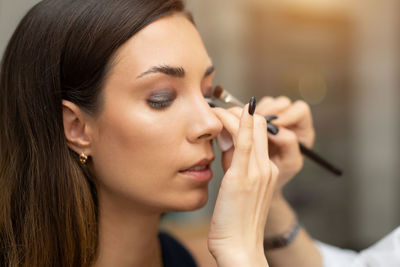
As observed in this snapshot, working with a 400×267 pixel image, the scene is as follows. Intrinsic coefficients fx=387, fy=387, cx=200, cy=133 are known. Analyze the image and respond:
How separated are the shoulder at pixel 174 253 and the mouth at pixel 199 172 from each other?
0.34 metres

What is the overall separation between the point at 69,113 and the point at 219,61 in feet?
5.12

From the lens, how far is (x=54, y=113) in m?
0.77

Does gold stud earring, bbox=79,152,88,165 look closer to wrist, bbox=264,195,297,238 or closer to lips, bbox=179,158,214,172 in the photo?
lips, bbox=179,158,214,172

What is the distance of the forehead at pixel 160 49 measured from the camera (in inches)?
29.1

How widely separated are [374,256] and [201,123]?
488 mm

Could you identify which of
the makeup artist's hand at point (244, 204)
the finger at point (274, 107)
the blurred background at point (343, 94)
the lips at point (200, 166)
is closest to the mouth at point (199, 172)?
the lips at point (200, 166)

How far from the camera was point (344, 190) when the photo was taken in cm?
295

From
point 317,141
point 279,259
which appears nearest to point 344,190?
point 317,141

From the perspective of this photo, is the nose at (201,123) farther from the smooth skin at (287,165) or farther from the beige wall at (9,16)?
the beige wall at (9,16)

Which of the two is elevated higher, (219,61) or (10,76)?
(10,76)

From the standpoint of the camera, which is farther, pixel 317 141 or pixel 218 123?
pixel 317 141

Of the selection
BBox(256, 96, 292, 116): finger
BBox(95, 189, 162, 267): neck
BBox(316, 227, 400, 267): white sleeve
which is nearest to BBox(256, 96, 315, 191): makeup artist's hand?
BBox(256, 96, 292, 116): finger

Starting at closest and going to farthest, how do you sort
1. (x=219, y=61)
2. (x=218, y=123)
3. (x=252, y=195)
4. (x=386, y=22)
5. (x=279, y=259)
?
(x=252, y=195) → (x=218, y=123) → (x=279, y=259) → (x=219, y=61) → (x=386, y=22)

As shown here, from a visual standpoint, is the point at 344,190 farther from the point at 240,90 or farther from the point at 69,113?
the point at 69,113
